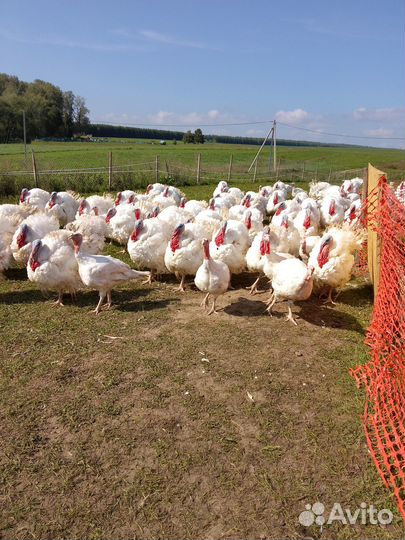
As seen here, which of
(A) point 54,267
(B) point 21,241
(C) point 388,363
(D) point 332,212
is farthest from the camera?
(D) point 332,212

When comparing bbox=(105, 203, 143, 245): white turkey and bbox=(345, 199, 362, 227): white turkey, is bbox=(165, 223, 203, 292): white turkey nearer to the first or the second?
bbox=(105, 203, 143, 245): white turkey

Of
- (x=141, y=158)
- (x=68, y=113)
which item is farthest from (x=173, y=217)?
(x=68, y=113)

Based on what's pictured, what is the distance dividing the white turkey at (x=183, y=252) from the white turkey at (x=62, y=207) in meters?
4.92

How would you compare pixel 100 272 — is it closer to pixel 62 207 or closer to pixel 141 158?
pixel 62 207

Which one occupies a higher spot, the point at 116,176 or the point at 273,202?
the point at 116,176

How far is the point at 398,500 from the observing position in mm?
3119

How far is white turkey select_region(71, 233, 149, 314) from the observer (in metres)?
6.18

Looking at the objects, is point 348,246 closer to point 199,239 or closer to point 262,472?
point 199,239

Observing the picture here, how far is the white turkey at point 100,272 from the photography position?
20.3ft

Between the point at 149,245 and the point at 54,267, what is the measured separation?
173 centimetres

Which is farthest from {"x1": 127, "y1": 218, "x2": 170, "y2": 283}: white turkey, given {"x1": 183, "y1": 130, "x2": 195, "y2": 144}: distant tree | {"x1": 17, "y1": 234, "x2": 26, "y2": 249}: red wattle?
{"x1": 183, "y1": 130, "x2": 195, "y2": 144}: distant tree

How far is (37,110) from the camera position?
53.0 m

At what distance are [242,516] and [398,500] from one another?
117cm

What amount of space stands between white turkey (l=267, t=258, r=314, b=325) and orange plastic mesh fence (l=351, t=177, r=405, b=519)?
0.96 m
